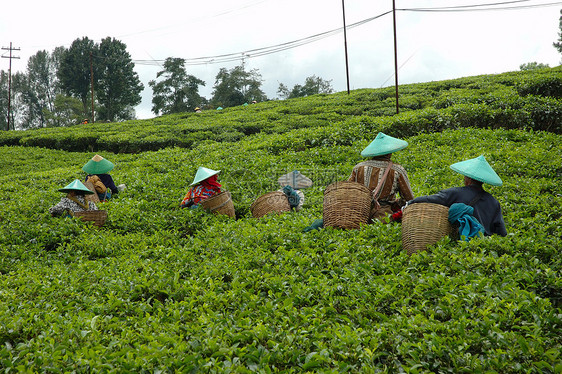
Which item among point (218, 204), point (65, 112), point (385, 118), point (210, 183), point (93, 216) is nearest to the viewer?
point (93, 216)

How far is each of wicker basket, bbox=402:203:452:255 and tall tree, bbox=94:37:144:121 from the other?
44.8 m

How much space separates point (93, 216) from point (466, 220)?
5412 mm

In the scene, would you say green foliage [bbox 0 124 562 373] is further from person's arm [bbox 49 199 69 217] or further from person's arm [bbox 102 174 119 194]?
person's arm [bbox 102 174 119 194]

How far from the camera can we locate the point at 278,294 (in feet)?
12.2

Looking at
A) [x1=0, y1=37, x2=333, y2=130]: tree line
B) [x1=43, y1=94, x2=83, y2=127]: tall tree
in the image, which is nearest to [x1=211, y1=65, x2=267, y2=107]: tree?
[x1=0, y1=37, x2=333, y2=130]: tree line

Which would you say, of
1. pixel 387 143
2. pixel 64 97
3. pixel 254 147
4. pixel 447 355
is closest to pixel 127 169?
pixel 254 147

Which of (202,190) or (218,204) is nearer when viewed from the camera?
(218,204)

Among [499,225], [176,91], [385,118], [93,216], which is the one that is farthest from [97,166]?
[176,91]

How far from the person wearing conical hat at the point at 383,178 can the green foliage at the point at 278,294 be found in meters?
0.52

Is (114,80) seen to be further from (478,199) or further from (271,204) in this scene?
(478,199)

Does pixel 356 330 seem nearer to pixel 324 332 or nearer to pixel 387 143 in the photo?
pixel 324 332

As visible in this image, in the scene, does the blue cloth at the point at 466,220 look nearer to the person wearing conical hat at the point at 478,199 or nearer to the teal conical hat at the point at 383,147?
the person wearing conical hat at the point at 478,199

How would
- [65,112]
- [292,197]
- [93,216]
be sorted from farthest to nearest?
1. [65,112]
2. [292,197]
3. [93,216]

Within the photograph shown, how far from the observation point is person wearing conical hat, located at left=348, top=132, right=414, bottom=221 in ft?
17.5
